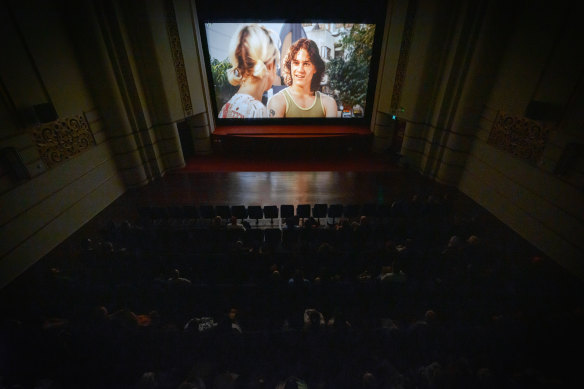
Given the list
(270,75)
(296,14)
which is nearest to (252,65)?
(270,75)

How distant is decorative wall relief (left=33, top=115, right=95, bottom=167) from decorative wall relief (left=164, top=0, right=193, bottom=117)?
3.07 metres

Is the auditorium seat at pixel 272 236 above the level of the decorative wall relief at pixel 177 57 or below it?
below

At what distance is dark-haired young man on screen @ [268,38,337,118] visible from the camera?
32.0 feet

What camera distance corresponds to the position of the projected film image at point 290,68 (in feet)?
31.0

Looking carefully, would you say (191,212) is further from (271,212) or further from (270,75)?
(270,75)

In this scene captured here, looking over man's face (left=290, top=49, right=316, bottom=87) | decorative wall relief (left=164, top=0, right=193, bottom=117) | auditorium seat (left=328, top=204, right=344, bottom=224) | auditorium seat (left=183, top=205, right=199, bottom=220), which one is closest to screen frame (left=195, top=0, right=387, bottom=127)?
man's face (left=290, top=49, right=316, bottom=87)

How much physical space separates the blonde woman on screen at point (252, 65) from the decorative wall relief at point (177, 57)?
6.19 feet

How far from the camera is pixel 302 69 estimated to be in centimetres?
994

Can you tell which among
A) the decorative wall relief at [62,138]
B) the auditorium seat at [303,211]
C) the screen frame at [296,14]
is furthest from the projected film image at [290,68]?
the auditorium seat at [303,211]

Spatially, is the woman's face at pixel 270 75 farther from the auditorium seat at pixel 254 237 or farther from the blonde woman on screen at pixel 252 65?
the auditorium seat at pixel 254 237

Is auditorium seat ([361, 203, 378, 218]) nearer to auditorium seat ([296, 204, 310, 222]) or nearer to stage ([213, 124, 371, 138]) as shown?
auditorium seat ([296, 204, 310, 222])

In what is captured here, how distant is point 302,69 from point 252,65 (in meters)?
1.84

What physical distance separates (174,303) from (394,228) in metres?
4.07

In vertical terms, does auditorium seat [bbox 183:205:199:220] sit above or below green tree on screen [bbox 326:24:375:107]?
below
